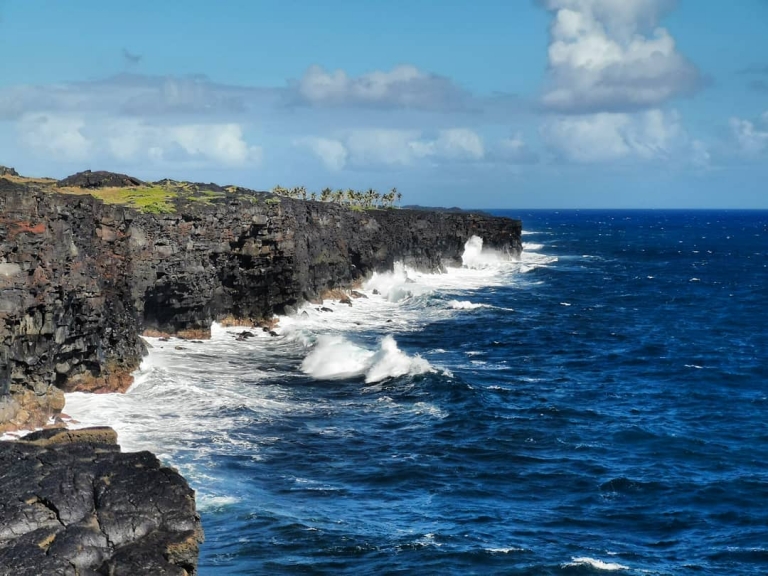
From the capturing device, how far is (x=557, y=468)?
142ft

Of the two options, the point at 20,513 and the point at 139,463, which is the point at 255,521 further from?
the point at 20,513

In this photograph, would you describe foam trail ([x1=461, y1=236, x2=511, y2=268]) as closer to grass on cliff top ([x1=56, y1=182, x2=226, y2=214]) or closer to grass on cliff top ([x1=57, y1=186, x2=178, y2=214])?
grass on cliff top ([x1=56, y1=182, x2=226, y2=214])

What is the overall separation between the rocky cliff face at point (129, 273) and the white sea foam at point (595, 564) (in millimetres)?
27233

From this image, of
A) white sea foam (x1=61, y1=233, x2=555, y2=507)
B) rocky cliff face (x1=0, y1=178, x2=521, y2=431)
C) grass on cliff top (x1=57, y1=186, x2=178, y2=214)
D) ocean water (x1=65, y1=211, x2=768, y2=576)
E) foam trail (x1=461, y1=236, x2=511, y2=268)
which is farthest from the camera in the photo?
foam trail (x1=461, y1=236, x2=511, y2=268)

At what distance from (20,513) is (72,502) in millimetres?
1568

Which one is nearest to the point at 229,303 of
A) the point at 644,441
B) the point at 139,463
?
the point at 644,441

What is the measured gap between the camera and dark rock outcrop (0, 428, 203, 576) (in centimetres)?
2453

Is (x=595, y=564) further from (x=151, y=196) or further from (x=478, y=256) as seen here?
(x=478, y=256)

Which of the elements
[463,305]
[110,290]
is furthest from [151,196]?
[463,305]

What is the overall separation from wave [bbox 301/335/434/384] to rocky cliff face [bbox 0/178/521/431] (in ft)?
41.0

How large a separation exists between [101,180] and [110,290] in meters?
53.5

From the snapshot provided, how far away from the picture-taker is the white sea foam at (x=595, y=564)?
31.4 meters

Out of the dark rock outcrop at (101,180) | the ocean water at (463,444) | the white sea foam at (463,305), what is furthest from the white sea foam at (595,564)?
the dark rock outcrop at (101,180)

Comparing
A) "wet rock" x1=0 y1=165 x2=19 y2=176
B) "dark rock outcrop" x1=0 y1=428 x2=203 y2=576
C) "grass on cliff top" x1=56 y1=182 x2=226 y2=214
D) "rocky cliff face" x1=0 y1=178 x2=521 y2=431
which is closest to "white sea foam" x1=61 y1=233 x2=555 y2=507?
"rocky cliff face" x1=0 y1=178 x2=521 y2=431
